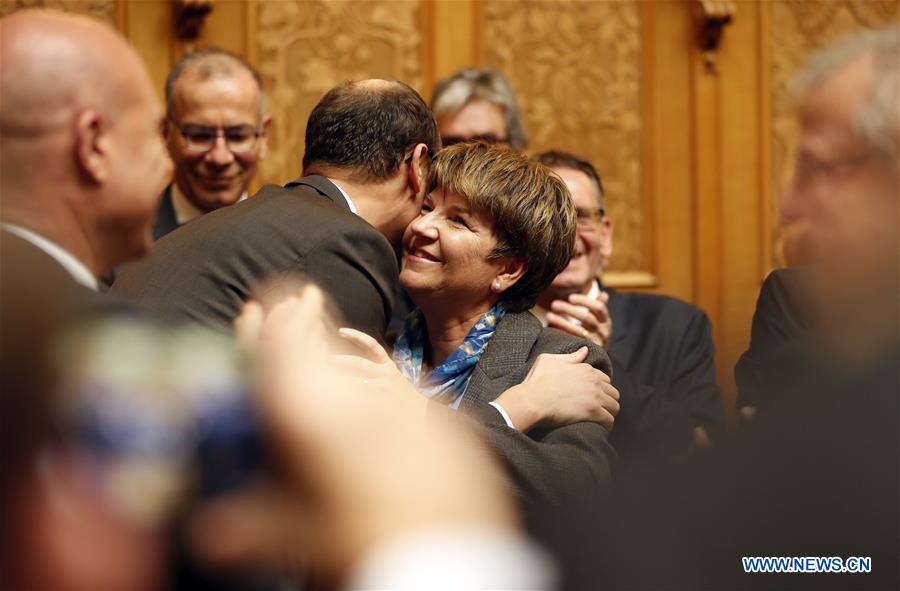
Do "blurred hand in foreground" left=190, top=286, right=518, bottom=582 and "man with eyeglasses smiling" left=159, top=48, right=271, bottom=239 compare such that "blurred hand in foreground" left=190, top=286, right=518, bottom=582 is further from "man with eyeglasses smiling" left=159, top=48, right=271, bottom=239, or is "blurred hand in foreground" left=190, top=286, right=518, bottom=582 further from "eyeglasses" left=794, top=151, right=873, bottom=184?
"man with eyeglasses smiling" left=159, top=48, right=271, bottom=239

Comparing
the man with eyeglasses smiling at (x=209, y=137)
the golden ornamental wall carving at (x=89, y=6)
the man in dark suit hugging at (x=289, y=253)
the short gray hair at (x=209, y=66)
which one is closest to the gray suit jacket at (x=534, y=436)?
the man in dark suit hugging at (x=289, y=253)

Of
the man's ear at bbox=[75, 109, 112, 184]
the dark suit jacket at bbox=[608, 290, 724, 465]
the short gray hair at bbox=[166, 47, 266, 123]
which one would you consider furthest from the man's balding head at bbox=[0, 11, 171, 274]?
the short gray hair at bbox=[166, 47, 266, 123]

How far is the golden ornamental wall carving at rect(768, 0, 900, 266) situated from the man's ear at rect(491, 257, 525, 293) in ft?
Answer: 6.49

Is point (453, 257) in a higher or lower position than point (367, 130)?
lower

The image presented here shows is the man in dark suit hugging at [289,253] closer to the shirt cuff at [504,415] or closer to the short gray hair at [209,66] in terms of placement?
the shirt cuff at [504,415]

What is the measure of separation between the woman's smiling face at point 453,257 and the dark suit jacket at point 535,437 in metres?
0.09

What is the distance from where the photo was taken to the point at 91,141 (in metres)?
0.89

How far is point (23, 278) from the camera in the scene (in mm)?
762

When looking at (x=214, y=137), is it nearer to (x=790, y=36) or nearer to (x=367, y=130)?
(x=367, y=130)

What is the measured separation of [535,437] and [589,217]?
3.54ft

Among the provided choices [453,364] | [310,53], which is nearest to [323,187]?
[453,364]

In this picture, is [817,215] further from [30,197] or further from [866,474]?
[30,197]

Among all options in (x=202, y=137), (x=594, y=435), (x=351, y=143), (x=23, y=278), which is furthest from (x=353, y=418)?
(x=202, y=137)

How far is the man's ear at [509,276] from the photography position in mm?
2248
